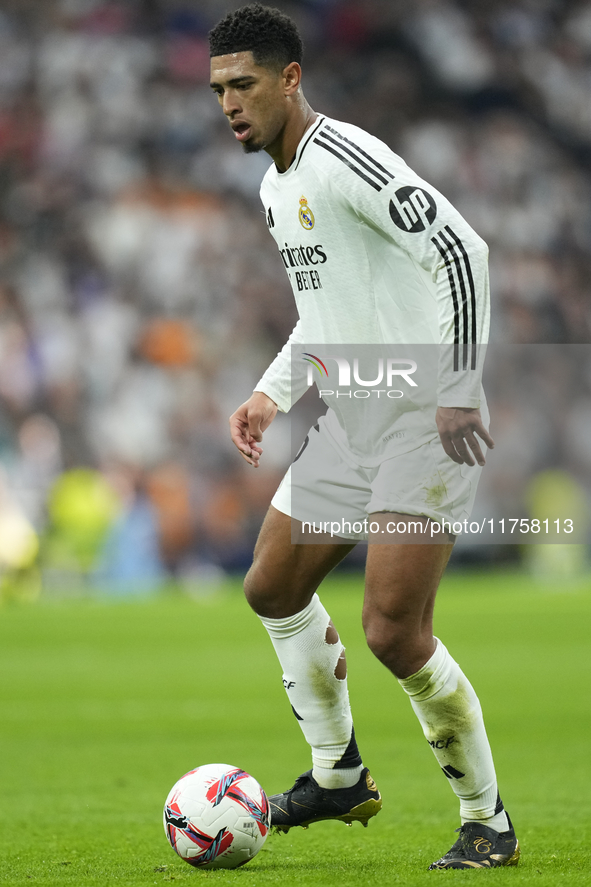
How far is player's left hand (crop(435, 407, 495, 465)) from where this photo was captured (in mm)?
3371

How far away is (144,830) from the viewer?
452 centimetres

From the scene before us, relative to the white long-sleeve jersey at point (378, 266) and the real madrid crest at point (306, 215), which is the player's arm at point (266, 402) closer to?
the white long-sleeve jersey at point (378, 266)

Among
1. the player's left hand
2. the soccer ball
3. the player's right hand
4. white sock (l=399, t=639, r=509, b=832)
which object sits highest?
the player's left hand

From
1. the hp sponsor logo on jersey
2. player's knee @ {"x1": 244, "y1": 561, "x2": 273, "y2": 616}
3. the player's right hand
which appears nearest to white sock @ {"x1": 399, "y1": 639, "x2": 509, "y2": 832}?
player's knee @ {"x1": 244, "y1": 561, "x2": 273, "y2": 616}

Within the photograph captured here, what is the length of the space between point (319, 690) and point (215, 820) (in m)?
0.58

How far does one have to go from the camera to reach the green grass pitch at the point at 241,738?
3869 mm

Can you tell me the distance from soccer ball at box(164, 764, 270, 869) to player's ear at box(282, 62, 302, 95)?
2068mm

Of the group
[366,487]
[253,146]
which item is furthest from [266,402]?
[253,146]

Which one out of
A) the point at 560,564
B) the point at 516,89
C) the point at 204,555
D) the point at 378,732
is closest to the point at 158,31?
the point at 516,89

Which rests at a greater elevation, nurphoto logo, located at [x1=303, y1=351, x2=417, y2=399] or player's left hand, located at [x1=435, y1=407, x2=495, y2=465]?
nurphoto logo, located at [x1=303, y1=351, x2=417, y2=399]

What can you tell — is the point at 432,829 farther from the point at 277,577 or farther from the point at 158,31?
the point at 158,31

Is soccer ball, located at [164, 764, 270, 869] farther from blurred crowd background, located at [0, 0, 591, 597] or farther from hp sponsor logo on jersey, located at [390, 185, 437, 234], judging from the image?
blurred crowd background, located at [0, 0, 591, 597]

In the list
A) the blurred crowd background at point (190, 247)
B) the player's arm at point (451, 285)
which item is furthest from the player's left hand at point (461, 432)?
the blurred crowd background at point (190, 247)

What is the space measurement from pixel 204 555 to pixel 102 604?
82.1 inches
